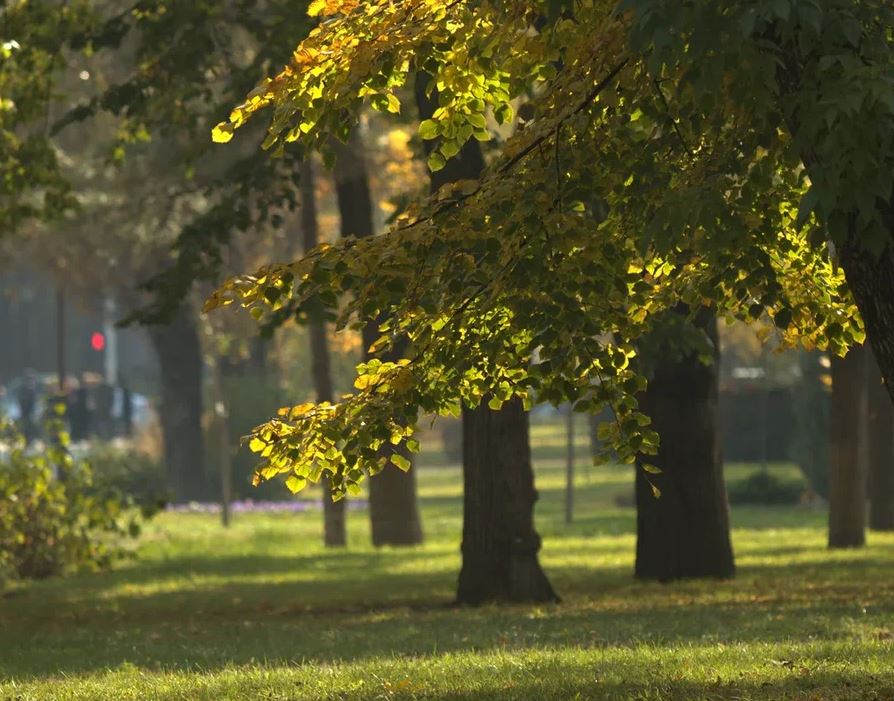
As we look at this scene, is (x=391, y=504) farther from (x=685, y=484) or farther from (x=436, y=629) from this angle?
(x=436, y=629)

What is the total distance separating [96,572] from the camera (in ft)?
76.1

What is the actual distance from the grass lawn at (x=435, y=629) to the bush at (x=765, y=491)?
8631 millimetres

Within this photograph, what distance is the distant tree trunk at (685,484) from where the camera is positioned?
18203 millimetres

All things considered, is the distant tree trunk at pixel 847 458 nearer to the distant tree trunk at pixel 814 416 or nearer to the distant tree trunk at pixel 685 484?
the distant tree trunk at pixel 685 484

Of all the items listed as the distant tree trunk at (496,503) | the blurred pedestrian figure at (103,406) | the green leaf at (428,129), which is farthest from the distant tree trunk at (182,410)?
the green leaf at (428,129)

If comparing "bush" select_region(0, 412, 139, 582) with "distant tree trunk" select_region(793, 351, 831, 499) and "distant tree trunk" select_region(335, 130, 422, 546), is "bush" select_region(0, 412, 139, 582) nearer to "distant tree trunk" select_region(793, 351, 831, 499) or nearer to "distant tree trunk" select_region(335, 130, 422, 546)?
"distant tree trunk" select_region(335, 130, 422, 546)

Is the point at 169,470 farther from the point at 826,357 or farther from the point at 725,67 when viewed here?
the point at 725,67

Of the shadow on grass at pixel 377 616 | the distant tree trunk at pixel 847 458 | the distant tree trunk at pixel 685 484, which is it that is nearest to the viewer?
the shadow on grass at pixel 377 616

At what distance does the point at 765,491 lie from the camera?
36719mm

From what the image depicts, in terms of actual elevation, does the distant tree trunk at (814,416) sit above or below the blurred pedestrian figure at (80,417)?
below

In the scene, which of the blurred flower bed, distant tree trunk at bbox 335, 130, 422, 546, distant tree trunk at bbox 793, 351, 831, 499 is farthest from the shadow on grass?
the blurred flower bed

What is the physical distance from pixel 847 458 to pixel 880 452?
274 centimetres

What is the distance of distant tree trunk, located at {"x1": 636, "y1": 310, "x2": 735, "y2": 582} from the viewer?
717 inches

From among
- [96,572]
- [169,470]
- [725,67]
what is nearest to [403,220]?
[725,67]
